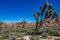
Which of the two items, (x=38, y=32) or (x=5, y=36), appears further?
(x=38, y=32)

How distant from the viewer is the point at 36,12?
44594mm

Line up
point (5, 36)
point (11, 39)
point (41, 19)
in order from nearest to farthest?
1. point (11, 39)
2. point (5, 36)
3. point (41, 19)

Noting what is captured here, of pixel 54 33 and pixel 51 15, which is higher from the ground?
pixel 51 15

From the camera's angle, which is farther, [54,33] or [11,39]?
[54,33]

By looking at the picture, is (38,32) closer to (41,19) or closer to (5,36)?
(41,19)

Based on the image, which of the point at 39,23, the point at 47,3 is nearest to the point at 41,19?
the point at 39,23

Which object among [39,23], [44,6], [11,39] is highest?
[44,6]

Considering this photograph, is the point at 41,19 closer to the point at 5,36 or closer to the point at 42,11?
the point at 42,11

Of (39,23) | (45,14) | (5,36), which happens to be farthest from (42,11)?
(5,36)

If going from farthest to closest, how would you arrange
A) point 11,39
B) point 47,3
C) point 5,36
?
point 47,3 → point 5,36 → point 11,39

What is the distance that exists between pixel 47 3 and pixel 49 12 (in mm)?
2013

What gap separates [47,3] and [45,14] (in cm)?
262

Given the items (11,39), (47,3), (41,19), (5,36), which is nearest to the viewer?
(11,39)

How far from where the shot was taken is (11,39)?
2552cm
